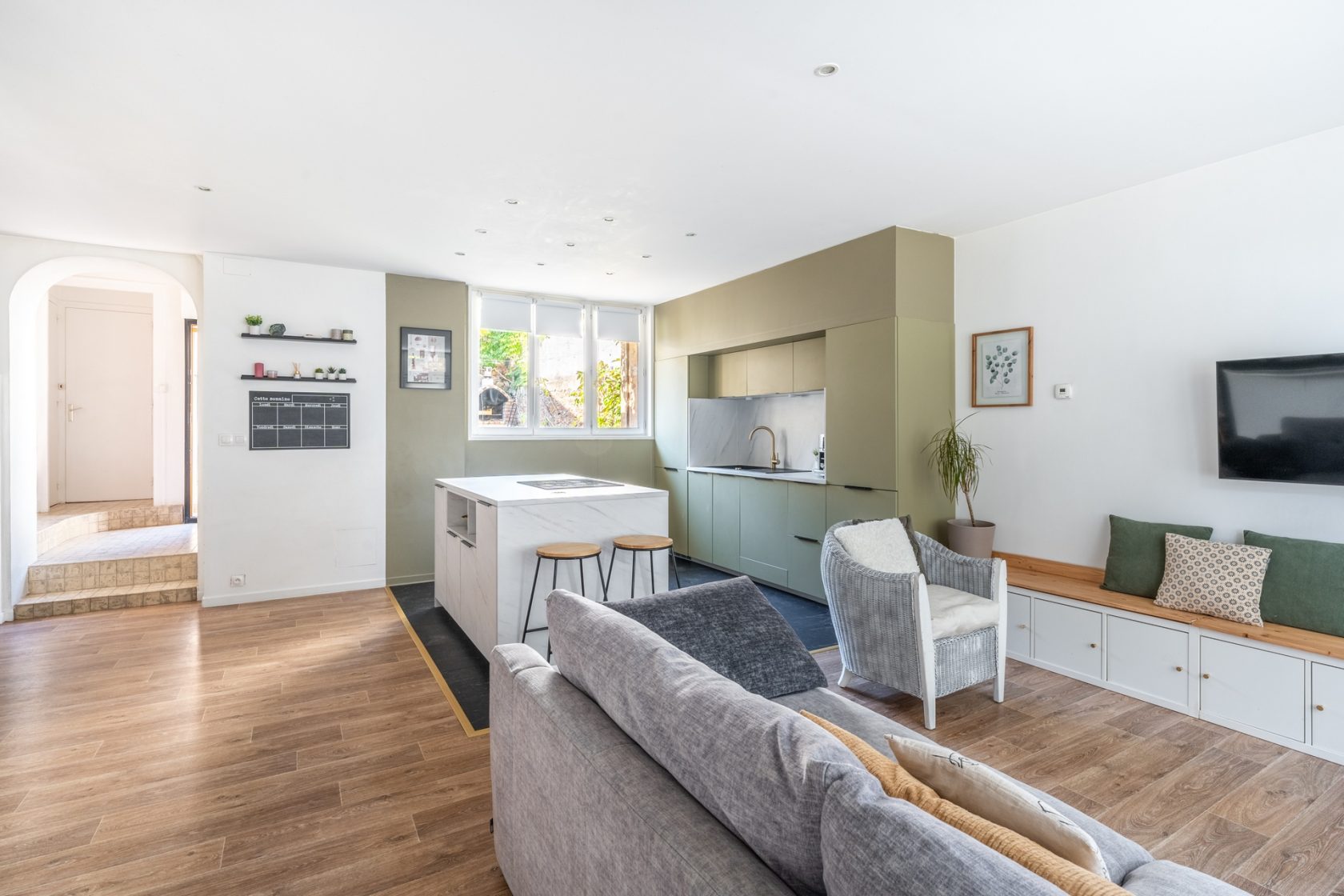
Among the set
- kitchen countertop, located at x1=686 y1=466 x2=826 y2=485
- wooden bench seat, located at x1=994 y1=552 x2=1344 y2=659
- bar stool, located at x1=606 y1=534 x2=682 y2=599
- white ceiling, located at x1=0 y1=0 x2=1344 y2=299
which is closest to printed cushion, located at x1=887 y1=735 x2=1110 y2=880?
white ceiling, located at x1=0 y1=0 x2=1344 y2=299

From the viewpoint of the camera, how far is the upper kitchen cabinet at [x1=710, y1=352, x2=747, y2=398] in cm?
614

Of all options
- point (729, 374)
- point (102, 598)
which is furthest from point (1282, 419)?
point (102, 598)

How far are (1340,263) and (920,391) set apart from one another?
6.58ft

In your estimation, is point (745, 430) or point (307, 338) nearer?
point (307, 338)

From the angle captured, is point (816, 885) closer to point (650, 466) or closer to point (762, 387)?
point (762, 387)

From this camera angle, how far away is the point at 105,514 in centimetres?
633

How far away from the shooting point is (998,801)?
3.17 ft

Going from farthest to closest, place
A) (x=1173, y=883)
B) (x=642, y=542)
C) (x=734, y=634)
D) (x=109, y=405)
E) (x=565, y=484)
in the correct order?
1. (x=109, y=405)
2. (x=565, y=484)
3. (x=642, y=542)
4. (x=734, y=634)
5. (x=1173, y=883)

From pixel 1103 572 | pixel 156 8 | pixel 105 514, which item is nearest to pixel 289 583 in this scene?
pixel 105 514

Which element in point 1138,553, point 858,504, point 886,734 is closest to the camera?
point 886,734

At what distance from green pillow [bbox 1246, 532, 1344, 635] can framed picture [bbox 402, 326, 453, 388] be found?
18.2ft

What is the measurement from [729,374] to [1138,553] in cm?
367

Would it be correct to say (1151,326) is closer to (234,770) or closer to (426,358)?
(234,770)

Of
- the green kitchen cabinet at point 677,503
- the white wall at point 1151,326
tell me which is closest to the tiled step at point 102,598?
the green kitchen cabinet at point 677,503
